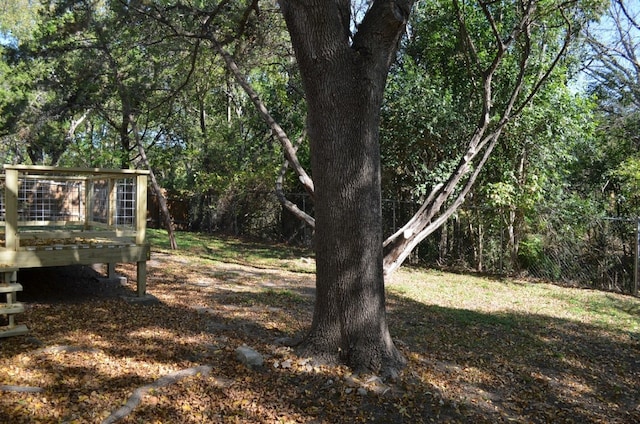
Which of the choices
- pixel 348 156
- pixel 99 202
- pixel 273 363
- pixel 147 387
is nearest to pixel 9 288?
pixel 147 387

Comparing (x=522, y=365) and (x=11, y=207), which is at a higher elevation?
(x=11, y=207)

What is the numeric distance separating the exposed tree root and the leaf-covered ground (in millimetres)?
15

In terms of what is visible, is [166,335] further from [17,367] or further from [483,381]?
[483,381]

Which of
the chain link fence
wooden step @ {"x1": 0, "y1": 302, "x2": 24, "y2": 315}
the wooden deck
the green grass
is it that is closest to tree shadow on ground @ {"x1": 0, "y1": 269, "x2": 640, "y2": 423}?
wooden step @ {"x1": 0, "y1": 302, "x2": 24, "y2": 315}

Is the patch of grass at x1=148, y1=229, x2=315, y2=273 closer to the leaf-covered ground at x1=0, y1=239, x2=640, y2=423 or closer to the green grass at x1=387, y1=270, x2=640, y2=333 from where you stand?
the green grass at x1=387, y1=270, x2=640, y2=333

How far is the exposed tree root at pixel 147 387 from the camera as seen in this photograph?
3.26 metres

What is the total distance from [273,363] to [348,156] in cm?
182

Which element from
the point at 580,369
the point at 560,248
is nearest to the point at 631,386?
the point at 580,369

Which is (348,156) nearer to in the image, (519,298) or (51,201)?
(519,298)

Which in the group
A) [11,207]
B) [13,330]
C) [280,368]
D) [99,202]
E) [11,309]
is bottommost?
[280,368]

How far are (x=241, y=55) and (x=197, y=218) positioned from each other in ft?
36.2

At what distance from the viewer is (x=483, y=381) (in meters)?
4.47

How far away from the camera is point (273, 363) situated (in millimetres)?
4305

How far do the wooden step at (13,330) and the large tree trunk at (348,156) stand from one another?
2.71m
